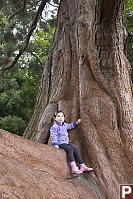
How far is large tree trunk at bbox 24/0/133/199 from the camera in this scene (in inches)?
142

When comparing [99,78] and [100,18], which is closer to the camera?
[100,18]

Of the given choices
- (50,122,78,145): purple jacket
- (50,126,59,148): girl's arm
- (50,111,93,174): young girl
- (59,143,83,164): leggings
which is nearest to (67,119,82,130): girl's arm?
(50,111,93,174): young girl

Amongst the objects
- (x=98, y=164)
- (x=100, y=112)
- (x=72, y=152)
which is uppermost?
(x=100, y=112)

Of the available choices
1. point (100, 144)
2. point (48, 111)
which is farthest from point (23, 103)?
point (100, 144)

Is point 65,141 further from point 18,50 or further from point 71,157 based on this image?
point 18,50

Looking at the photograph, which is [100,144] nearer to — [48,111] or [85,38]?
[48,111]

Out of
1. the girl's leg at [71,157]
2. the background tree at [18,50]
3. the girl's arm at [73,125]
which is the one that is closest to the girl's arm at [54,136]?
the girl's leg at [71,157]

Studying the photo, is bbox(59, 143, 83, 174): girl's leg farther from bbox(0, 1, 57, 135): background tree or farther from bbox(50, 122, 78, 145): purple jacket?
bbox(0, 1, 57, 135): background tree

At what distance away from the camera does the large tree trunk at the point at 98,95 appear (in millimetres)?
3607

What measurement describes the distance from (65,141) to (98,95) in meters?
1.04

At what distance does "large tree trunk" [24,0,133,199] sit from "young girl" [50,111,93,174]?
0.78ft

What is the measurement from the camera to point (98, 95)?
4.21 metres

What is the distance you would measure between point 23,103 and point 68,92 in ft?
31.7

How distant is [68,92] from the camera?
482 cm
